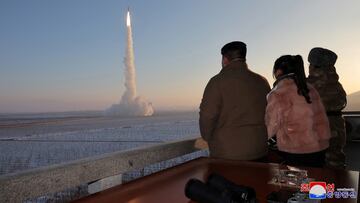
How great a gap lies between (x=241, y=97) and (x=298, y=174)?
47.8 inches

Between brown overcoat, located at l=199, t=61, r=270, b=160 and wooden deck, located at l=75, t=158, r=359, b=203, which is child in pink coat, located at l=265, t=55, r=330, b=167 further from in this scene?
wooden deck, located at l=75, t=158, r=359, b=203

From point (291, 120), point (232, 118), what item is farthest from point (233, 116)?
point (291, 120)

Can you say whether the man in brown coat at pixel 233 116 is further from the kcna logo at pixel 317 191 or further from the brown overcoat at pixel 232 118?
→ the kcna logo at pixel 317 191

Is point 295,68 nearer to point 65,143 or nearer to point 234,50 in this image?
point 234,50

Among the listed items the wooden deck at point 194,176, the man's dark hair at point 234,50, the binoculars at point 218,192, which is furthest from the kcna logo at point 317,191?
the man's dark hair at point 234,50

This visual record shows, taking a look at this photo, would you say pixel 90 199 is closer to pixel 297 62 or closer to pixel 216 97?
pixel 216 97

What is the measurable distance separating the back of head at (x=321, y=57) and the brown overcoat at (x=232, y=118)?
163 cm

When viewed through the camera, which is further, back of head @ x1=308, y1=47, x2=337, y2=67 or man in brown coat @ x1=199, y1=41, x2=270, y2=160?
back of head @ x1=308, y1=47, x2=337, y2=67

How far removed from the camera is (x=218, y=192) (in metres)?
1.63

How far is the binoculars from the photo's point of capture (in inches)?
62.4

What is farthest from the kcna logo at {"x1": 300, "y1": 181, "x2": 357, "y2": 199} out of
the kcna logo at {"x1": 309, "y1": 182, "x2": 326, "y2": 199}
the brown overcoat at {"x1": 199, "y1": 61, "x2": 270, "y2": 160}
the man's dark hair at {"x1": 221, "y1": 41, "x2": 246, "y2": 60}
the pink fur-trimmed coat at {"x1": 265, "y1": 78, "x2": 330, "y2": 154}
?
the man's dark hair at {"x1": 221, "y1": 41, "x2": 246, "y2": 60}

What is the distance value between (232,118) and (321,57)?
1958 mm

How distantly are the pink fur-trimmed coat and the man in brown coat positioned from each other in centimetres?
21

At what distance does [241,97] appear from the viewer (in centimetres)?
338
